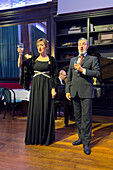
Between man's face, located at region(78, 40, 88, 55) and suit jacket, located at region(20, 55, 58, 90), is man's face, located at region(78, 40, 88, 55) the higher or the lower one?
the higher one

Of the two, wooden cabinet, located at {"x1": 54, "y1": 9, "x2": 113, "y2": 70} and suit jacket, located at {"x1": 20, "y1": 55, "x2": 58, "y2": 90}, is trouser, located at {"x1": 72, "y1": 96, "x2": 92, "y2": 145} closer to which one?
suit jacket, located at {"x1": 20, "y1": 55, "x2": 58, "y2": 90}

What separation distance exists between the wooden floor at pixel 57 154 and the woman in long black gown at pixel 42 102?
7.1 inches

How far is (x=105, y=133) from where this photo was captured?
3.17 m

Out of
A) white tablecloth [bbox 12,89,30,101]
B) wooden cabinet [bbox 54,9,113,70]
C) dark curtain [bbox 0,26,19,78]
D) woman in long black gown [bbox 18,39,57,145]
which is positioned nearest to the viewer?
woman in long black gown [bbox 18,39,57,145]

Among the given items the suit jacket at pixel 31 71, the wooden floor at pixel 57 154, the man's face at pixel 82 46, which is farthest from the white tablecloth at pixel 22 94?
the man's face at pixel 82 46

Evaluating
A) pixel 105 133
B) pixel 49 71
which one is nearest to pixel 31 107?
pixel 49 71

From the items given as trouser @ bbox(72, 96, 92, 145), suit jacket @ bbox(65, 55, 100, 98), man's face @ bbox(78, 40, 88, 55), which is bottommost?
trouser @ bbox(72, 96, 92, 145)

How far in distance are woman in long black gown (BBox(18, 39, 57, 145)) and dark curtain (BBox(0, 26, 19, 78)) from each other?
148 inches

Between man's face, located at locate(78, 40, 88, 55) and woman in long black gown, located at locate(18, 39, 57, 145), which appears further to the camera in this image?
woman in long black gown, located at locate(18, 39, 57, 145)

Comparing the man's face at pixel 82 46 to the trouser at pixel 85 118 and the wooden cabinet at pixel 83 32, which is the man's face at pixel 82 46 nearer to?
the trouser at pixel 85 118

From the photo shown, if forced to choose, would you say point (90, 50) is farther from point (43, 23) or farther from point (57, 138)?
point (43, 23)

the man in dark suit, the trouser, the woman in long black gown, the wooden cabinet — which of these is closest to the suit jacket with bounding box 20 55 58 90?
the woman in long black gown

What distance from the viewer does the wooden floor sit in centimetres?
189

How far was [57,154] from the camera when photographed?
2195 mm
